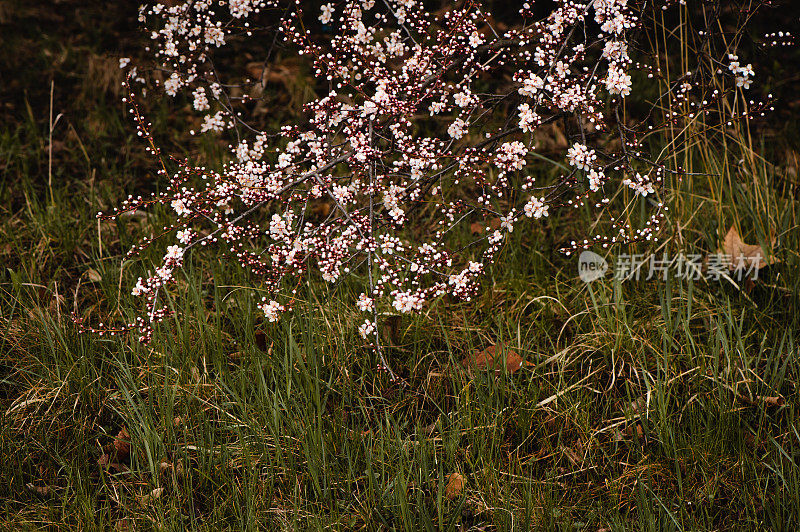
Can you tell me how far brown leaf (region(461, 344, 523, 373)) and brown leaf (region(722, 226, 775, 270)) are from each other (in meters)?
1.03

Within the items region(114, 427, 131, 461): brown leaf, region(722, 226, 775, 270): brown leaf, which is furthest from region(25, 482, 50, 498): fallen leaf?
region(722, 226, 775, 270): brown leaf

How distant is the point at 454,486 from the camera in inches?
82.1

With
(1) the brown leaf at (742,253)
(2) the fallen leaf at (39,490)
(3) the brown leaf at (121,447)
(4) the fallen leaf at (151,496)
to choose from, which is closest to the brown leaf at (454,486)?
(4) the fallen leaf at (151,496)

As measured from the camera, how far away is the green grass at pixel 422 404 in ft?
6.70

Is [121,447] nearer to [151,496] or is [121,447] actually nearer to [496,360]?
[151,496]

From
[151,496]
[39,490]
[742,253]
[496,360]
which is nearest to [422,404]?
[496,360]

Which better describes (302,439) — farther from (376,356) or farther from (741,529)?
(741,529)

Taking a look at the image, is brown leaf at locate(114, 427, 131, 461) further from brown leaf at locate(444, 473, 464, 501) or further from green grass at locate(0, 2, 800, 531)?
brown leaf at locate(444, 473, 464, 501)

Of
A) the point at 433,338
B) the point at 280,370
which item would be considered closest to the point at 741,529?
the point at 433,338

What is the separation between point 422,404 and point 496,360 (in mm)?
299

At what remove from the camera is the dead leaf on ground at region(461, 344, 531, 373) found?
2406mm

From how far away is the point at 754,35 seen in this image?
15.1 ft

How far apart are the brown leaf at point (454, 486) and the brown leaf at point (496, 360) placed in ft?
1.34

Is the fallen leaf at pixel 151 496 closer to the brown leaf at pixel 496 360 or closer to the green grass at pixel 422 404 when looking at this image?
the green grass at pixel 422 404
